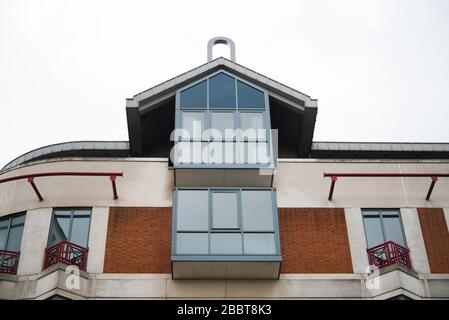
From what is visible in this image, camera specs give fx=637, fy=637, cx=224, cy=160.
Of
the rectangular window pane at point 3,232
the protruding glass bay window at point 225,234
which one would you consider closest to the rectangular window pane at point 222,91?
the protruding glass bay window at point 225,234

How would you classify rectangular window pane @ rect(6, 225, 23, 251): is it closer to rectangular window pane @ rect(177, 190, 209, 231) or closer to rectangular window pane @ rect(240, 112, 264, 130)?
rectangular window pane @ rect(177, 190, 209, 231)

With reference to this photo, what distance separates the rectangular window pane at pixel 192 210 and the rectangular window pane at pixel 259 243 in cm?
128

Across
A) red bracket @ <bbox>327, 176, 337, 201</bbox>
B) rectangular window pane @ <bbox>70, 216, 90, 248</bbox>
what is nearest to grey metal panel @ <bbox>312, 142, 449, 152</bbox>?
red bracket @ <bbox>327, 176, 337, 201</bbox>

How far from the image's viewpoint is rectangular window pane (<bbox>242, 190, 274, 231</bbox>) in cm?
1884

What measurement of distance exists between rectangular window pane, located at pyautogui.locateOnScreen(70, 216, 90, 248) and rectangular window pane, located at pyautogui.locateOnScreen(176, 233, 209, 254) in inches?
115

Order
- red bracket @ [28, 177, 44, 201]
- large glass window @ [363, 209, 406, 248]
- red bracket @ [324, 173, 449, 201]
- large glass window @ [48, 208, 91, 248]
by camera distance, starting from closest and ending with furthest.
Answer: large glass window @ [48, 208, 91, 248]
red bracket @ [28, 177, 44, 201]
large glass window @ [363, 209, 406, 248]
red bracket @ [324, 173, 449, 201]

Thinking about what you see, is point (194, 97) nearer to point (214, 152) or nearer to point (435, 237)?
point (214, 152)

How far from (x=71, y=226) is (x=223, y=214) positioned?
465 centimetres

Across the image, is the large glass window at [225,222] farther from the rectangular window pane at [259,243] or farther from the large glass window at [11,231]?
the large glass window at [11,231]

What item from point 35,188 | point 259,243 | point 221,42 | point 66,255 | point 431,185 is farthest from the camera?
point 221,42

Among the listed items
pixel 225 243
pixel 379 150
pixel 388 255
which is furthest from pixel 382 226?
pixel 225 243

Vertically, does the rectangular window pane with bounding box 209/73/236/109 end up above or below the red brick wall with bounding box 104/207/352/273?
above

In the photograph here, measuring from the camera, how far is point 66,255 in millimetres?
18203

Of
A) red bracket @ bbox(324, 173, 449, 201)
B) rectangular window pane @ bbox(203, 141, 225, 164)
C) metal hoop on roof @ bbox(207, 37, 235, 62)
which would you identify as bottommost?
red bracket @ bbox(324, 173, 449, 201)
